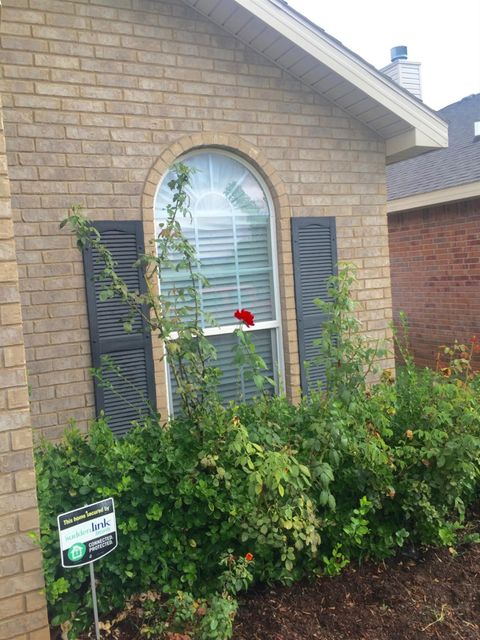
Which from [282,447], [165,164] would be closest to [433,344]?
[165,164]

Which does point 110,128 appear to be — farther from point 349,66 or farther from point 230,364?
point 230,364

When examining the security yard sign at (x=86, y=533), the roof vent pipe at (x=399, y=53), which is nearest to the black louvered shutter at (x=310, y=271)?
the security yard sign at (x=86, y=533)

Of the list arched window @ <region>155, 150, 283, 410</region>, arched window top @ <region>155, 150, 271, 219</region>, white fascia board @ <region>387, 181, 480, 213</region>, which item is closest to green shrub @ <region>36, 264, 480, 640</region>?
arched window @ <region>155, 150, 283, 410</region>

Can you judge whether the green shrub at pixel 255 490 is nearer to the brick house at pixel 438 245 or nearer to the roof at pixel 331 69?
the roof at pixel 331 69

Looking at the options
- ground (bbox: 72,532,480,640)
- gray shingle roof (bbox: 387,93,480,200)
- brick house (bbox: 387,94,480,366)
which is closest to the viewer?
ground (bbox: 72,532,480,640)

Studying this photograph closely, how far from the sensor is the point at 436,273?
9.19 m

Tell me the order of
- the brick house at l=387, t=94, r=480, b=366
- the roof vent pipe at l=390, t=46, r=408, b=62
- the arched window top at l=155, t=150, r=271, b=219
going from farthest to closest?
1. the roof vent pipe at l=390, t=46, r=408, b=62
2. the brick house at l=387, t=94, r=480, b=366
3. the arched window top at l=155, t=150, r=271, b=219

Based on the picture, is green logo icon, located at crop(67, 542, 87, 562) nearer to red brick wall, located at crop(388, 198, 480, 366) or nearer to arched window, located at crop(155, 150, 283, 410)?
arched window, located at crop(155, 150, 283, 410)

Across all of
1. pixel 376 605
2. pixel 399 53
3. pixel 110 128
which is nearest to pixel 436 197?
pixel 399 53

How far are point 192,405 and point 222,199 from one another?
2358mm

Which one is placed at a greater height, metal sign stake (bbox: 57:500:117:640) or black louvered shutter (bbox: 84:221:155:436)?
black louvered shutter (bbox: 84:221:155:436)

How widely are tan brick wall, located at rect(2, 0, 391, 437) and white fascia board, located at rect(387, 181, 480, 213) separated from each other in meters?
3.60

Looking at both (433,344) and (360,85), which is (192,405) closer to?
(360,85)

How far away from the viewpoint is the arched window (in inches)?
195
